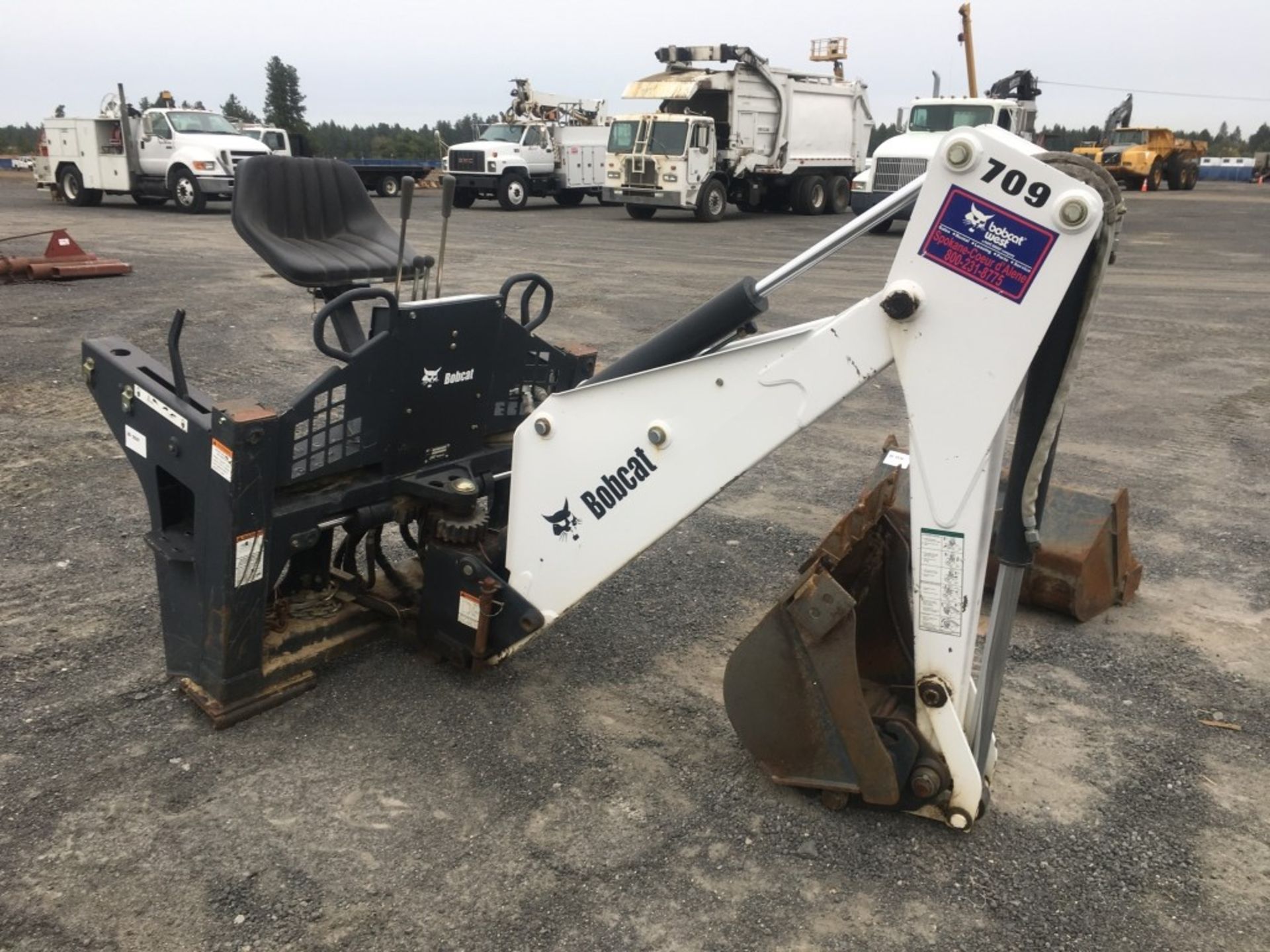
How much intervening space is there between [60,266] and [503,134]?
14.2 metres

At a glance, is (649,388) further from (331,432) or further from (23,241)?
(23,241)

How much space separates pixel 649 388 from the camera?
2824 mm

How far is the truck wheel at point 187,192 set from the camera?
66.7 feet

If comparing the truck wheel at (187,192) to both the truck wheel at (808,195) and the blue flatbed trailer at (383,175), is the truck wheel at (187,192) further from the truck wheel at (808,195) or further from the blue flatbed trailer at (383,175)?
the truck wheel at (808,195)

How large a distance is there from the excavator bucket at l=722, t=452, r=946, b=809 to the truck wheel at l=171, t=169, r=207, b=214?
2037cm

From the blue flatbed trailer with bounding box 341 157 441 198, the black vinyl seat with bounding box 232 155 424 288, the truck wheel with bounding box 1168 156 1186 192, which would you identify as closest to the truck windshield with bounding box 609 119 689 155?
the blue flatbed trailer with bounding box 341 157 441 198

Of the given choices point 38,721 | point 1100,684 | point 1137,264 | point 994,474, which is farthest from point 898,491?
point 1137,264

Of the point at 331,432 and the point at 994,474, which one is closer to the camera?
the point at 994,474

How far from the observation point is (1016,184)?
219 centimetres

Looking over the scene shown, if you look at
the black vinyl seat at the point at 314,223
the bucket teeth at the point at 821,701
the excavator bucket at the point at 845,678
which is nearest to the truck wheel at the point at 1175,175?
the black vinyl seat at the point at 314,223

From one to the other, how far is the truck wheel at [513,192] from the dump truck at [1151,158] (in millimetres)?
19904

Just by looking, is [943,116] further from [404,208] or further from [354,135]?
[354,135]

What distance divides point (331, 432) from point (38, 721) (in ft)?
4.09

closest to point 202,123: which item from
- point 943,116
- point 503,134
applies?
point 503,134
